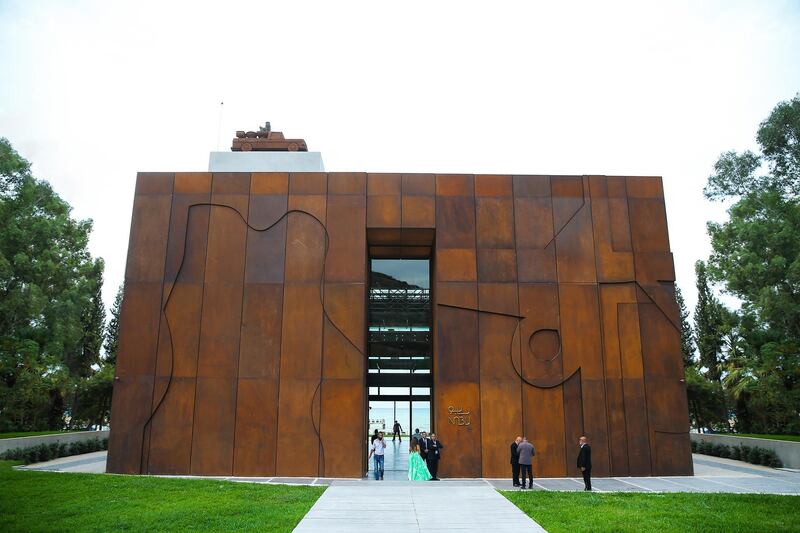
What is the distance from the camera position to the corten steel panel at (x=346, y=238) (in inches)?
689

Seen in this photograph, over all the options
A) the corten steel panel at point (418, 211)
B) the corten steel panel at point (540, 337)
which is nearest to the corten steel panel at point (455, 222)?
the corten steel panel at point (418, 211)

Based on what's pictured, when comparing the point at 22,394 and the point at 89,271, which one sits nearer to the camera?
the point at 22,394

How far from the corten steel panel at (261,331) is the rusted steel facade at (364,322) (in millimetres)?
47

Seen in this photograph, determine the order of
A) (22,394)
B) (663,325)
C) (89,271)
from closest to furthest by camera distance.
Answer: (663,325)
(22,394)
(89,271)

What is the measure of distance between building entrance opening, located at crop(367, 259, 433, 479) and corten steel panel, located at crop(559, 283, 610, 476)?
4897 mm

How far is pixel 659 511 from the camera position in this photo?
33.6 feet

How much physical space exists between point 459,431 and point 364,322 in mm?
4441

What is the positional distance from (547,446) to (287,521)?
9.62 metres

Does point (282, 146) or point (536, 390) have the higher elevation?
point (282, 146)

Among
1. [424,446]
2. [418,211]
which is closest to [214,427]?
[424,446]

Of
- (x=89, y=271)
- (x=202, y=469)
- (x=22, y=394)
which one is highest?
(x=89, y=271)

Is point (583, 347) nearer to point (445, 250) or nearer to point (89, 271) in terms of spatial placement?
point (445, 250)

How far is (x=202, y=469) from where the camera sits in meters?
16.2

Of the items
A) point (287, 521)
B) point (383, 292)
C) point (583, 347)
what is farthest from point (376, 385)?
point (287, 521)
